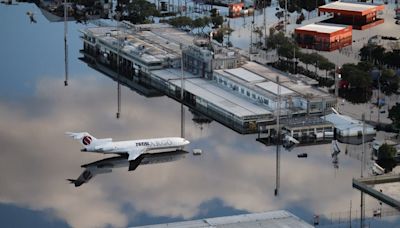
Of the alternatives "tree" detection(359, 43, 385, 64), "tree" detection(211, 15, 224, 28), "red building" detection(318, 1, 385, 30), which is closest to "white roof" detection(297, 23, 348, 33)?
"red building" detection(318, 1, 385, 30)

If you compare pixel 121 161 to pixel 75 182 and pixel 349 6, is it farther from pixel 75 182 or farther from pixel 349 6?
pixel 349 6

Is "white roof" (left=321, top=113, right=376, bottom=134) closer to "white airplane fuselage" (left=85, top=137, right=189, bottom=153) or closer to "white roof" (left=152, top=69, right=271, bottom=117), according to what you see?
"white roof" (left=152, top=69, right=271, bottom=117)

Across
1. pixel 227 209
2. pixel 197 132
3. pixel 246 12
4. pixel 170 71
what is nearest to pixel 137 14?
pixel 246 12

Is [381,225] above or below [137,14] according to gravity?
below

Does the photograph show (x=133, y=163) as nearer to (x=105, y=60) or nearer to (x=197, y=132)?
(x=197, y=132)

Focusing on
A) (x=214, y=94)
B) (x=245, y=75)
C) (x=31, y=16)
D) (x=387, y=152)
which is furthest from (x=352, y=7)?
(x=387, y=152)

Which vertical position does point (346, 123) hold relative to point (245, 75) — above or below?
below
